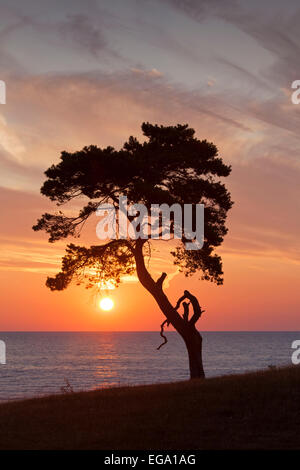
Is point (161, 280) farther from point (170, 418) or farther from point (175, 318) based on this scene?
point (170, 418)

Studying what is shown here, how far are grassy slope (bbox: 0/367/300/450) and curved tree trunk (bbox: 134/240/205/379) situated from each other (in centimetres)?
486

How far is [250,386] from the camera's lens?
61.7 feet

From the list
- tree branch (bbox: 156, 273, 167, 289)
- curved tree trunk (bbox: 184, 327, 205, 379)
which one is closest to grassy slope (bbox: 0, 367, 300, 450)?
curved tree trunk (bbox: 184, 327, 205, 379)

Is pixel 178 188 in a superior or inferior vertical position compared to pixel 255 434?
superior

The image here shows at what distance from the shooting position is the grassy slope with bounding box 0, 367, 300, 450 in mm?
13453

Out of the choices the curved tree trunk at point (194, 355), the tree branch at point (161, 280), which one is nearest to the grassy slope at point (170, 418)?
the curved tree trunk at point (194, 355)

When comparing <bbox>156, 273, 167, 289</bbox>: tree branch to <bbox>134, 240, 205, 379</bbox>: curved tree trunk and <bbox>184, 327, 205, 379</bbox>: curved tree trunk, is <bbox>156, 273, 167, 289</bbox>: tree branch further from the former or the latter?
<bbox>184, 327, 205, 379</bbox>: curved tree trunk

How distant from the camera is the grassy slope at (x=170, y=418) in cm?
1345

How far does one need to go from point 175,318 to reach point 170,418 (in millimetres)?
10189

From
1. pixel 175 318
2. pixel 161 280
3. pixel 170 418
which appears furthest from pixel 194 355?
pixel 170 418

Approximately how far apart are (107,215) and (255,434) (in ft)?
46.8
